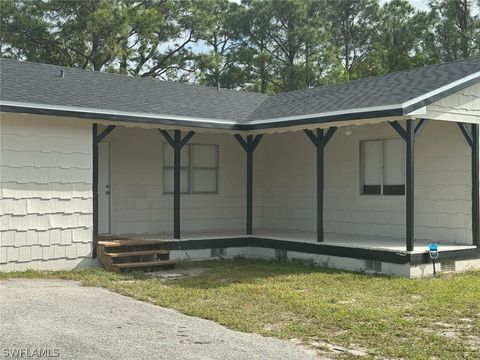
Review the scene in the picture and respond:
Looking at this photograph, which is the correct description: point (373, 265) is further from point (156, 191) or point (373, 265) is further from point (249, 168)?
point (156, 191)

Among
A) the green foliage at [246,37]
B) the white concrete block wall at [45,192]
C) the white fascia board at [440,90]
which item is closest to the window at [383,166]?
the white fascia board at [440,90]

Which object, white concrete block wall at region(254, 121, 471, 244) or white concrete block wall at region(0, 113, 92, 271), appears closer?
white concrete block wall at region(0, 113, 92, 271)

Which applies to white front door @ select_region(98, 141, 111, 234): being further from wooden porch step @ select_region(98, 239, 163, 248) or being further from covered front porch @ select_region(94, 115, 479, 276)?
wooden porch step @ select_region(98, 239, 163, 248)

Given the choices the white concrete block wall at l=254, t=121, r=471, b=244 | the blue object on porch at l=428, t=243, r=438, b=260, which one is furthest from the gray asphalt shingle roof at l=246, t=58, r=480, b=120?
the blue object on porch at l=428, t=243, r=438, b=260

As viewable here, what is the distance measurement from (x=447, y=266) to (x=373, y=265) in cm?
125

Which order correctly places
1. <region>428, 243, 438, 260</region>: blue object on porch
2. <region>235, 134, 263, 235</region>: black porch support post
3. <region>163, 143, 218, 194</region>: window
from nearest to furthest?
1. <region>428, 243, 438, 260</region>: blue object on porch
2. <region>235, 134, 263, 235</region>: black porch support post
3. <region>163, 143, 218, 194</region>: window

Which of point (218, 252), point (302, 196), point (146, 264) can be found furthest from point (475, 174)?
point (146, 264)

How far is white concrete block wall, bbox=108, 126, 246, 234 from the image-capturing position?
13.0 metres


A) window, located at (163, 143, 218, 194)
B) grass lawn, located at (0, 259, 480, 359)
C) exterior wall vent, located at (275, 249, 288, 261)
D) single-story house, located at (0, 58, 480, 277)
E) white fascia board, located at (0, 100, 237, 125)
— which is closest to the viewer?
grass lawn, located at (0, 259, 480, 359)

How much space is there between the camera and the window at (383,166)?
12.4 m

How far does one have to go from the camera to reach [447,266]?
10.8 metres

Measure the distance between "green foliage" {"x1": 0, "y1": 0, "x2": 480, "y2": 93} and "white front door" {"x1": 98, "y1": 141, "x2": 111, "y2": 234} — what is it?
15131 mm

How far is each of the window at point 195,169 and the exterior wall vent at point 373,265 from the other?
4820 mm

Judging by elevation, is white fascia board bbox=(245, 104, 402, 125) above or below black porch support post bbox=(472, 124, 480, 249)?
above
